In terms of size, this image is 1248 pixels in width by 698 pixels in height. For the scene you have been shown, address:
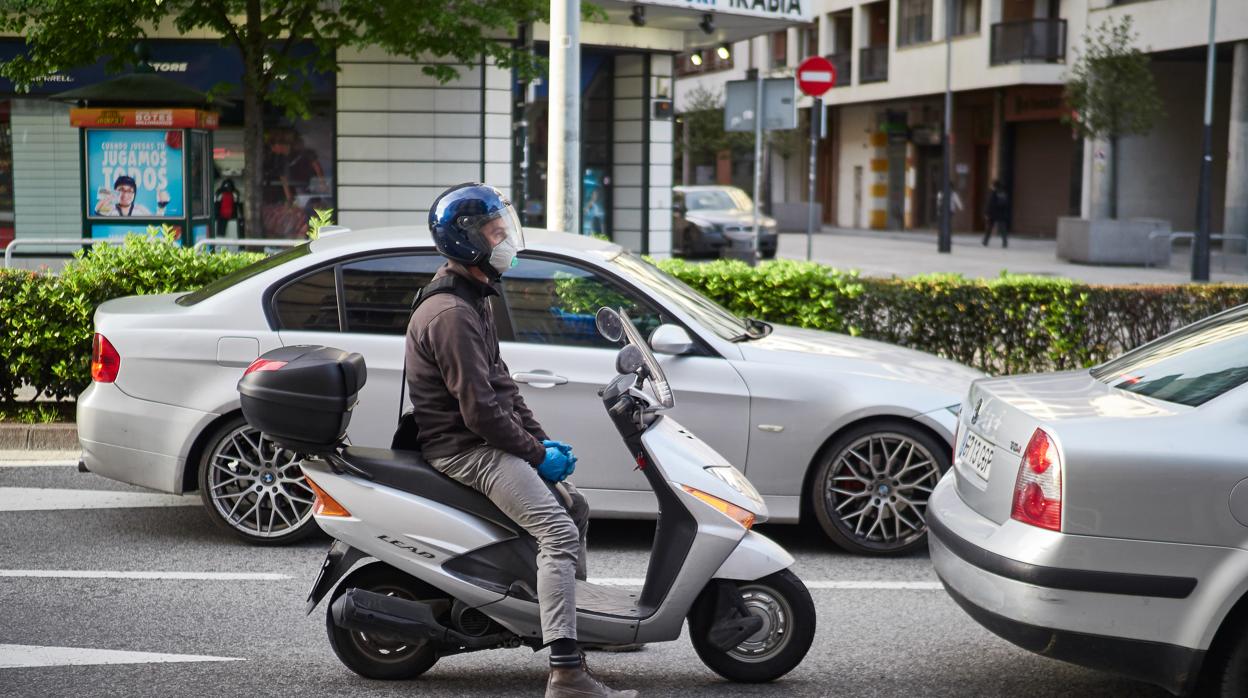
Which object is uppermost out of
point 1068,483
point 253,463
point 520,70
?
point 520,70

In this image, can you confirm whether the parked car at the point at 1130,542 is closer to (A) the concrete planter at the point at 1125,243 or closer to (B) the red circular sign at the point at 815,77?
(B) the red circular sign at the point at 815,77

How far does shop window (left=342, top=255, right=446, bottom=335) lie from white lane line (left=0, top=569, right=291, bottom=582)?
4.03 feet

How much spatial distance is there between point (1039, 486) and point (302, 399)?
7.53 ft

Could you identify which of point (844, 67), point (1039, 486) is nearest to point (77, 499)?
point (1039, 486)

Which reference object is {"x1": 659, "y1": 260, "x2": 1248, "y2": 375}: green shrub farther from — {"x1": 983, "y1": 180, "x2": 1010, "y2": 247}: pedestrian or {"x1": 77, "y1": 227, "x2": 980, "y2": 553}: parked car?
{"x1": 983, "y1": 180, "x2": 1010, "y2": 247}: pedestrian

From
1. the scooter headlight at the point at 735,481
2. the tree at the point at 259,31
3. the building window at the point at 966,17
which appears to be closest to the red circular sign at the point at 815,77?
the tree at the point at 259,31

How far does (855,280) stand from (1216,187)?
30.4 meters

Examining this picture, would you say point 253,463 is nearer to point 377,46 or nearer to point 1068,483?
point 1068,483

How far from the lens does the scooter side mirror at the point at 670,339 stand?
6.05 metres

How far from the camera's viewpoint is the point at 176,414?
6.46 m

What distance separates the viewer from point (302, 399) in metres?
4.37

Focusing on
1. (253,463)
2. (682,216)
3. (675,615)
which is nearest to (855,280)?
(253,463)

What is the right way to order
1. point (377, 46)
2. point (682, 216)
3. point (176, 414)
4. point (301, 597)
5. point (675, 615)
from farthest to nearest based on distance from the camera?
point (682, 216), point (377, 46), point (176, 414), point (301, 597), point (675, 615)

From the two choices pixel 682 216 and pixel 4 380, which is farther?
pixel 682 216
